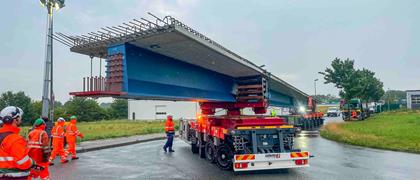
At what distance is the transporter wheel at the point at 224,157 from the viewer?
9914mm

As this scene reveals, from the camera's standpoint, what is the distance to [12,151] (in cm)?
411

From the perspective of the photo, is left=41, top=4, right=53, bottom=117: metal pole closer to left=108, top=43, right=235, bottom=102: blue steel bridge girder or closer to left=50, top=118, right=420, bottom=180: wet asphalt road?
left=50, top=118, right=420, bottom=180: wet asphalt road

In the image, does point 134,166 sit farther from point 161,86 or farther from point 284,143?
point 284,143

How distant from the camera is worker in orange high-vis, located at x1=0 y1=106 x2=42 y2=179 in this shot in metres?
4.11

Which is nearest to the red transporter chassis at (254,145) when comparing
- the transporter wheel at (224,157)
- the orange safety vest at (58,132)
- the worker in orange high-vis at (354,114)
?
the transporter wheel at (224,157)

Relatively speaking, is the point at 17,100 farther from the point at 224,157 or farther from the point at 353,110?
the point at 224,157

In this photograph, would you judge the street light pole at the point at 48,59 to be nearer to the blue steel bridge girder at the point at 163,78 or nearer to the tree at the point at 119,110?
the blue steel bridge girder at the point at 163,78

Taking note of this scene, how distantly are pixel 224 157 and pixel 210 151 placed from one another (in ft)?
5.01

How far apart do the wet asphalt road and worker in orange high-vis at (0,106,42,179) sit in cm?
510

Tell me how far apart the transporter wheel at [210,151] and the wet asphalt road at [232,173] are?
0.23m

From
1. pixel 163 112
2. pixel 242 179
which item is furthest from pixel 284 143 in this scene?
pixel 163 112

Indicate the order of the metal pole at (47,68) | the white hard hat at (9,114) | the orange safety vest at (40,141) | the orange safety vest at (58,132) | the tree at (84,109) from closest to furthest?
the white hard hat at (9,114), the orange safety vest at (40,141), the orange safety vest at (58,132), the metal pole at (47,68), the tree at (84,109)

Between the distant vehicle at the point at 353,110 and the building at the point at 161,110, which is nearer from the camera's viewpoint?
the distant vehicle at the point at 353,110

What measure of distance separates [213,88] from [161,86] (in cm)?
382
